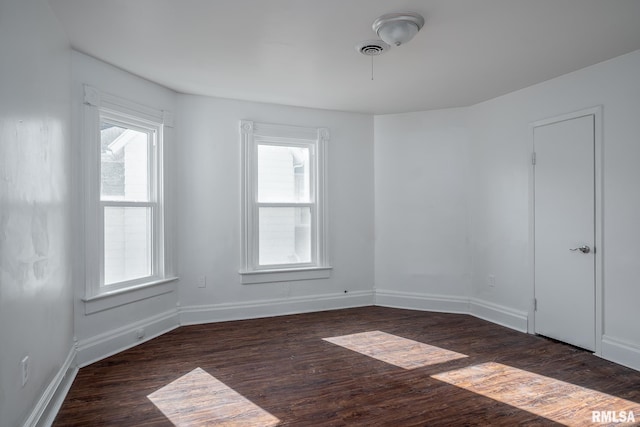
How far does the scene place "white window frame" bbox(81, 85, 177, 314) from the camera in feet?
10.7

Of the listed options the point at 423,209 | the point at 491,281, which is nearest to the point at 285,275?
the point at 423,209

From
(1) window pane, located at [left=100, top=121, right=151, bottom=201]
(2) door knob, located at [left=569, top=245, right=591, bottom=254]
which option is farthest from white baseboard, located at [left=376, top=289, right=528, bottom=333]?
(1) window pane, located at [left=100, top=121, right=151, bottom=201]

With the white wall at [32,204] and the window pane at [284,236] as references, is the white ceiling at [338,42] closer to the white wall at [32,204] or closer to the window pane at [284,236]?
the white wall at [32,204]

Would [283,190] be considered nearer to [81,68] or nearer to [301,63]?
[301,63]

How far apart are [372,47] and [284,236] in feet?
8.38

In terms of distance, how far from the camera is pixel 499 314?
441cm

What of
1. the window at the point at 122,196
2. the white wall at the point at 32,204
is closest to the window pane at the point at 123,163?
the window at the point at 122,196

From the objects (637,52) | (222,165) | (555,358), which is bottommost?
(555,358)

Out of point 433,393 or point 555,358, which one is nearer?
point 433,393

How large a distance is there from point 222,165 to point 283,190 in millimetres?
800

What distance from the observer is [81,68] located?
10.6 feet

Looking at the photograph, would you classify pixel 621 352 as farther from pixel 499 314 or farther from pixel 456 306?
pixel 456 306

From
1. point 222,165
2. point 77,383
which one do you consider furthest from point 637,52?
point 77,383

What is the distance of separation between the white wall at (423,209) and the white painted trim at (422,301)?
0.01m
